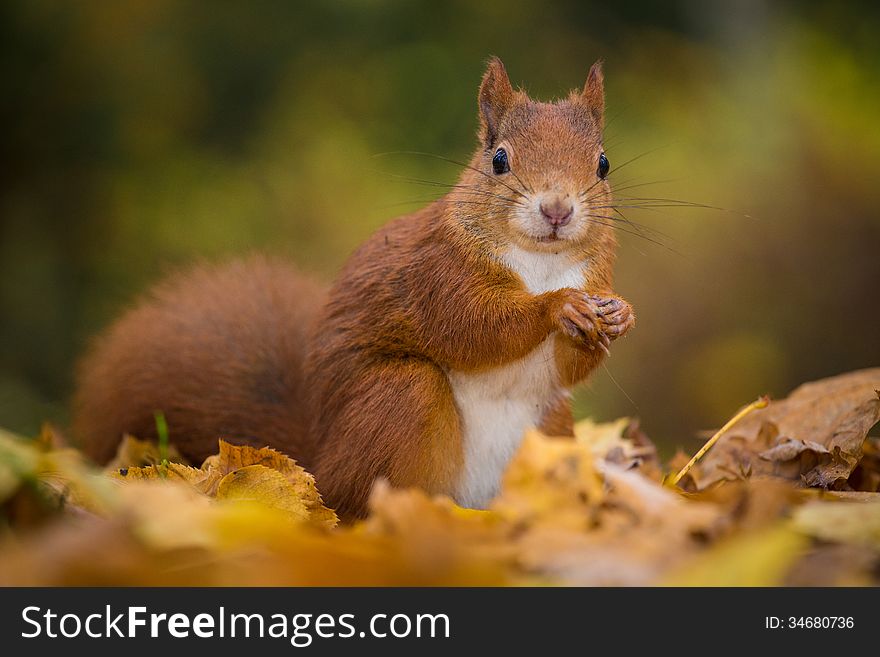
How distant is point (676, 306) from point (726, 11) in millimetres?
1150

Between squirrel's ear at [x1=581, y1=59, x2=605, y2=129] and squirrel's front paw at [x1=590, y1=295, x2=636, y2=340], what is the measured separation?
1.26 ft

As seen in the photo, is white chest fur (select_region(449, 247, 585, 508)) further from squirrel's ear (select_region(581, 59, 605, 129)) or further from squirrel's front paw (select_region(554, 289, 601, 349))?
squirrel's ear (select_region(581, 59, 605, 129))

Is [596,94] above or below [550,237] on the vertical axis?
above

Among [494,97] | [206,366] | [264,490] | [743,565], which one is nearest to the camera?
[743,565]

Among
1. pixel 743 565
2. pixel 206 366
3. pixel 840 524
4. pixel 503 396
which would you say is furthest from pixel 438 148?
pixel 743 565

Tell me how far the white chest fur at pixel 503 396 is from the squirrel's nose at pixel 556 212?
0.10m

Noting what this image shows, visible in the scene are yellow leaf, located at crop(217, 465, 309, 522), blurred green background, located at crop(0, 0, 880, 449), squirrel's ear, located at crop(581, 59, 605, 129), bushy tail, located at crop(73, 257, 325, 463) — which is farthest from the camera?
blurred green background, located at crop(0, 0, 880, 449)

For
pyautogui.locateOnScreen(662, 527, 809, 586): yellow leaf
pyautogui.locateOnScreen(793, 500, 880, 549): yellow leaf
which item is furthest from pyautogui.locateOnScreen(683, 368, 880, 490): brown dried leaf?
pyautogui.locateOnScreen(662, 527, 809, 586): yellow leaf

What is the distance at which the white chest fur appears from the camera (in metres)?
1.61

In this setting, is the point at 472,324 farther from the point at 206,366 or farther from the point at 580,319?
the point at 206,366

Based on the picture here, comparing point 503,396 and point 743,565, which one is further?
point 503,396

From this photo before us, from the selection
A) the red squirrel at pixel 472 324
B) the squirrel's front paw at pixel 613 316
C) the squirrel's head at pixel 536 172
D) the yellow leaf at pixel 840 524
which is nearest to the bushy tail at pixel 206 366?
the red squirrel at pixel 472 324

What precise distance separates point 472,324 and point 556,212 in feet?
0.69

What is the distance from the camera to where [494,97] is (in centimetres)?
170
